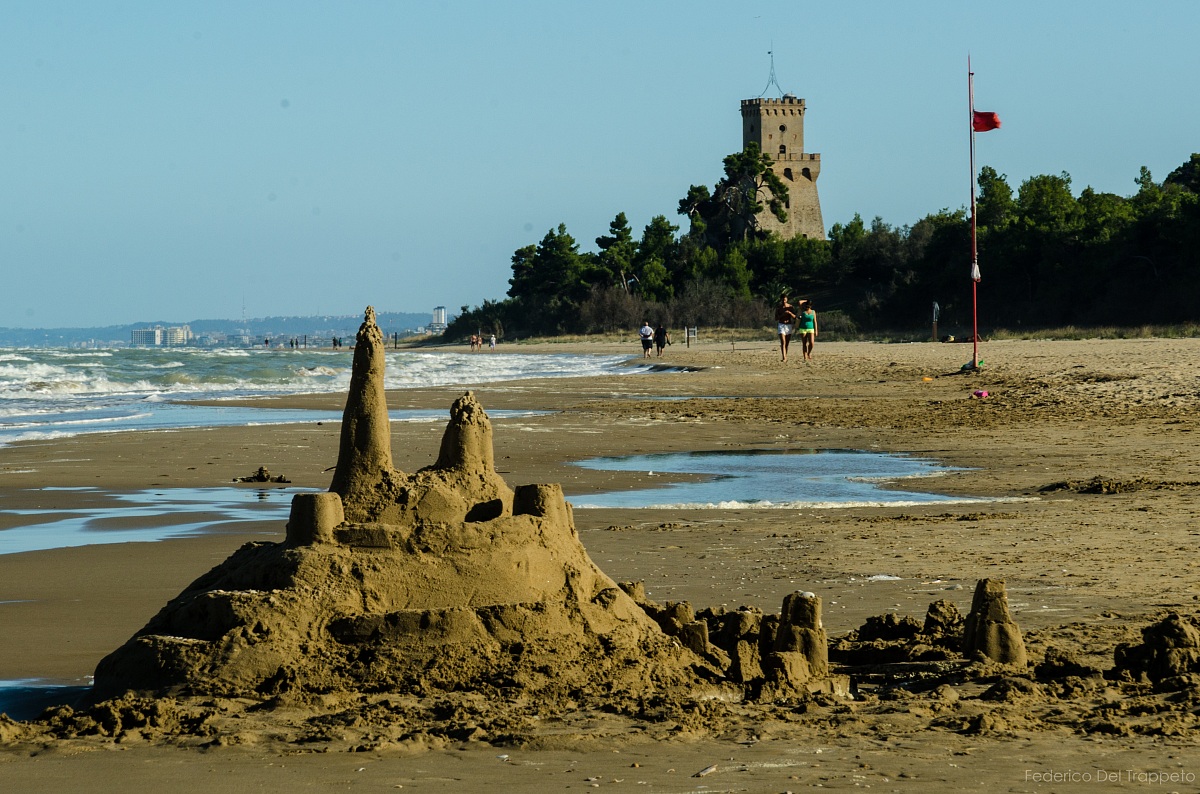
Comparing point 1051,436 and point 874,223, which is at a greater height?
point 874,223

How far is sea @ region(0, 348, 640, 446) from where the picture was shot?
23.6 m

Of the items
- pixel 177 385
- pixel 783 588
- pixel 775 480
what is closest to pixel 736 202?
pixel 177 385

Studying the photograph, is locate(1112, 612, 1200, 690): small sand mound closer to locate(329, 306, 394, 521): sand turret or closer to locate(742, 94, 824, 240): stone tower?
locate(329, 306, 394, 521): sand turret

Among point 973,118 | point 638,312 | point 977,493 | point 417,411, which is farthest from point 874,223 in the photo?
point 977,493

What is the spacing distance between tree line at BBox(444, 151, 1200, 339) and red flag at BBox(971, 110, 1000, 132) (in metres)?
25.4

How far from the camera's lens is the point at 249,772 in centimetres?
436

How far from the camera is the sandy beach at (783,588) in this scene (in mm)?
4320

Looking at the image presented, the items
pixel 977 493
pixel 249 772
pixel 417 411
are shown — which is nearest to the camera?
pixel 249 772

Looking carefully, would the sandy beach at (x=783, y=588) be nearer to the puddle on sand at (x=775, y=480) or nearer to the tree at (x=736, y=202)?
the puddle on sand at (x=775, y=480)

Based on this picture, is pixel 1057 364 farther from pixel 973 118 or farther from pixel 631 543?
pixel 631 543

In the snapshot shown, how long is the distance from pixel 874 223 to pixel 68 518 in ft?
294

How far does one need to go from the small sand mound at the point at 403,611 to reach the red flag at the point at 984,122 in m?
28.5

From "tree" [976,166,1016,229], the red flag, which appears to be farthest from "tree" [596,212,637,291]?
the red flag

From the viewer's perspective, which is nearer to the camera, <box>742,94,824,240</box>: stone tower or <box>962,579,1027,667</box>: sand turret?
<box>962,579,1027,667</box>: sand turret
